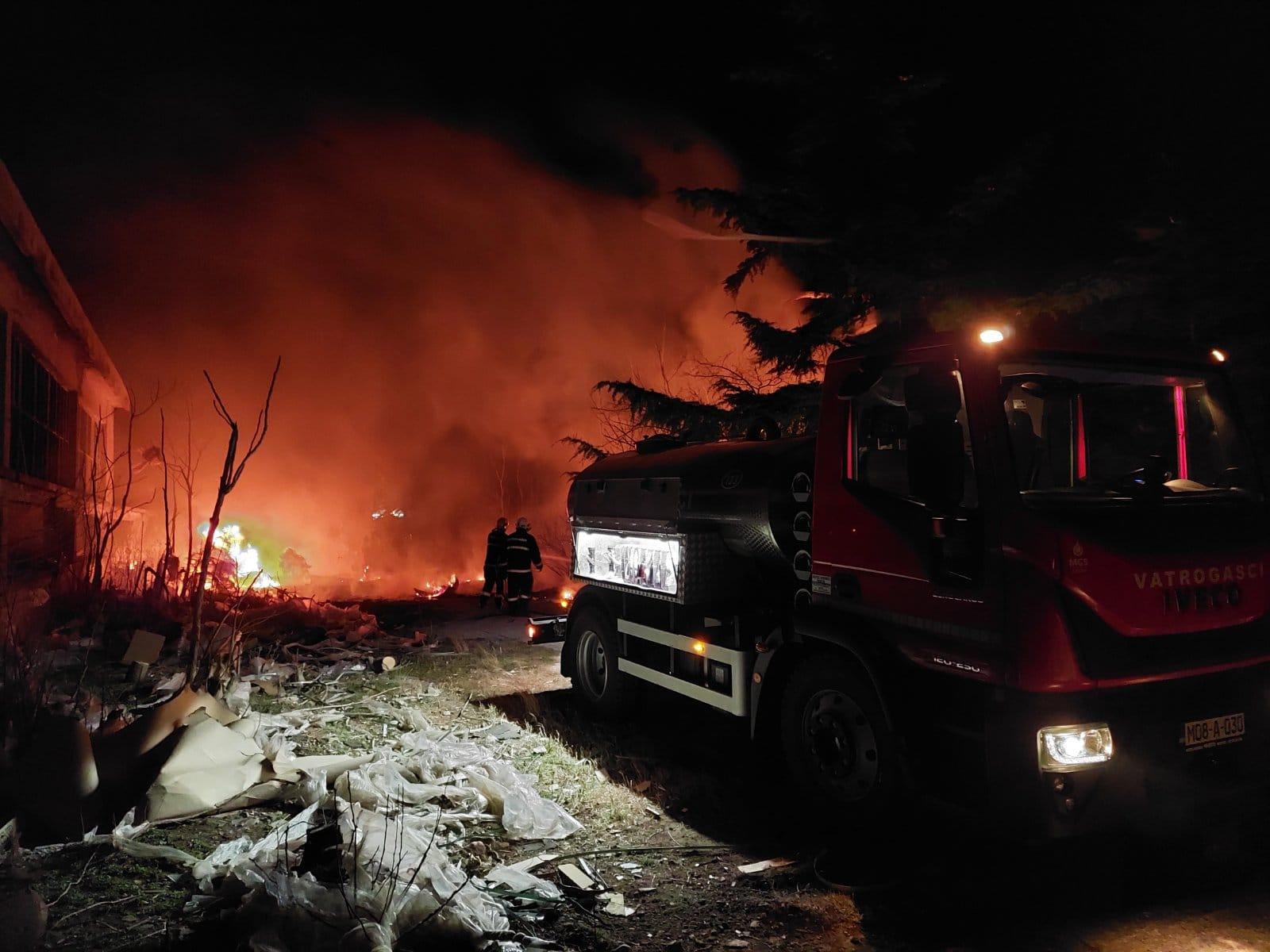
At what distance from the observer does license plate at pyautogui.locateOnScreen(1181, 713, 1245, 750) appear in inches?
134

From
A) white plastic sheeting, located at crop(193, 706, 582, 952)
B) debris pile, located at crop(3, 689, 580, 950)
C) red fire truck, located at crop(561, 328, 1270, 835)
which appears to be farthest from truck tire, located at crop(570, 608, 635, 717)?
red fire truck, located at crop(561, 328, 1270, 835)

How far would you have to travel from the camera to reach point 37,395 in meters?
10.6

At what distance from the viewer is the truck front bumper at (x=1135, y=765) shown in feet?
10.6

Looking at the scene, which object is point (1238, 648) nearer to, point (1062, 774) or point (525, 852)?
point (1062, 774)

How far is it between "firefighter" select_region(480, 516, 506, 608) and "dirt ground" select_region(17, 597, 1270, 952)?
824 cm

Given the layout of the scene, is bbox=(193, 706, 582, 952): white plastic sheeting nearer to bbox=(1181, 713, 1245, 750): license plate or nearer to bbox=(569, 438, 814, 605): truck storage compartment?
bbox=(569, 438, 814, 605): truck storage compartment

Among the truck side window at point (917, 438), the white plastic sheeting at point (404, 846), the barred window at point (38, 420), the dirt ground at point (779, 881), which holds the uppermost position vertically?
the barred window at point (38, 420)

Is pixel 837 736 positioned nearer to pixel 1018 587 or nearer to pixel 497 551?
pixel 1018 587

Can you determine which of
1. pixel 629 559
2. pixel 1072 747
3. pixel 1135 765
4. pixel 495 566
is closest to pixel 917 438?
pixel 1072 747

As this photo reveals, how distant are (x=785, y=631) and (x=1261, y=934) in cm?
230

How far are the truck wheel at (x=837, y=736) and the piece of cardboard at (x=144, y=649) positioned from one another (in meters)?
5.46

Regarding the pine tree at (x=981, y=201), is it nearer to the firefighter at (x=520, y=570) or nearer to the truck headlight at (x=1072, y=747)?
the firefighter at (x=520, y=570)

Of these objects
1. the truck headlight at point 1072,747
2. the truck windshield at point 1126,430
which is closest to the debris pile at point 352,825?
the truck headlight at point 1072,747

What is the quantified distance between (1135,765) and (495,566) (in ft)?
37.3
